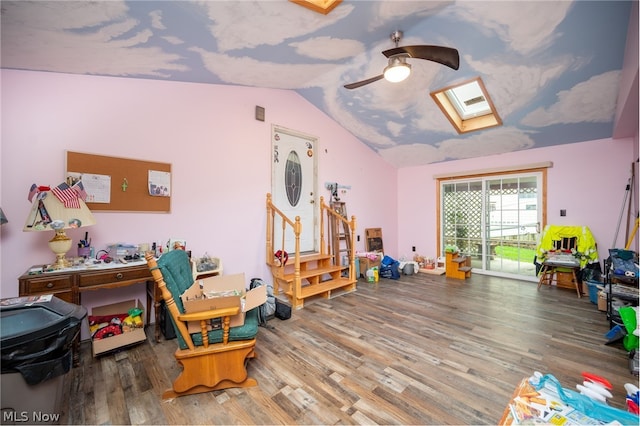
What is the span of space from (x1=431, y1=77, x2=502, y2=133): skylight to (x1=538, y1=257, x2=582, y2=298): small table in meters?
2.27

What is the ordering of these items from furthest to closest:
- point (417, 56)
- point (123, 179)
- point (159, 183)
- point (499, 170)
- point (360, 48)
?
point (499, 170) < point (360, 48) < point (159, 183) < point (123, 179) < point (417, 56)

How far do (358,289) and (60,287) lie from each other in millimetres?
3448

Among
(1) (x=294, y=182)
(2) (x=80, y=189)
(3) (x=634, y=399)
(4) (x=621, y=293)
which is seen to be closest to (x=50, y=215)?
(2) (x=80, y=189)

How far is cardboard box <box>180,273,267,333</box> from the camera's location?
1.73 meters

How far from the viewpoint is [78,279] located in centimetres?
207

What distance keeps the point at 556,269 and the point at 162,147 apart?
233 inches

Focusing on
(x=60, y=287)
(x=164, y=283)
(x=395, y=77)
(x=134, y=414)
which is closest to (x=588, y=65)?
(x=395, y=77)

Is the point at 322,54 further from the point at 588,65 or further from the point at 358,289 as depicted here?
the point at 358,289


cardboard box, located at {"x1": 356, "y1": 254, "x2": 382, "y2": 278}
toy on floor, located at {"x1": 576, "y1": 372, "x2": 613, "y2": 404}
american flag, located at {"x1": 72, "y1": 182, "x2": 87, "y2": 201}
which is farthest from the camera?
cardboard box, located at {"x1": 356, "y1": 254, "x2": 382, "y2": 278}

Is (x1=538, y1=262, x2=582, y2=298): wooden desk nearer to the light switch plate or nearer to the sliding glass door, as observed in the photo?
the sliding glass door

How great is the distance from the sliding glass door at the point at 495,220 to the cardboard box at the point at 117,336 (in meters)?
5.41

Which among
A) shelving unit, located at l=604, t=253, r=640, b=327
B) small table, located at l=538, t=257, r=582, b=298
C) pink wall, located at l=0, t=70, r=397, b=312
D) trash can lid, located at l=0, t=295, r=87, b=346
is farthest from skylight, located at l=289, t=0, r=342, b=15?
small table, located at l=538, t=257, r=582, b=298

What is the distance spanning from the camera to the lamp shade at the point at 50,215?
203cm

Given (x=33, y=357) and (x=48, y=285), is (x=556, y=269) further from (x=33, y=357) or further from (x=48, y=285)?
(x=48, y=285)
